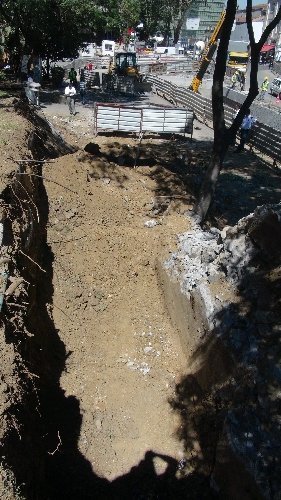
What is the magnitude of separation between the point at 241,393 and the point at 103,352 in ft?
11.3

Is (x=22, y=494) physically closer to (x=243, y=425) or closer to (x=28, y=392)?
(x=28, y=392)

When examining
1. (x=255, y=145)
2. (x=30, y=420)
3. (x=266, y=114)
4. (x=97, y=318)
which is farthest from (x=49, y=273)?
(x=266, y=114)

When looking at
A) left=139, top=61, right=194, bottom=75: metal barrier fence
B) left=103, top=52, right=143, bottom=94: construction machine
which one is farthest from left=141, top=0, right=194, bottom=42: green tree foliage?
left=103, top=52, right=143, bottom=94: construction machine

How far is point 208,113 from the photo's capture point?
24.0 meters

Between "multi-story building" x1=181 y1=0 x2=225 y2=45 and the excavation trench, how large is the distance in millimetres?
81045

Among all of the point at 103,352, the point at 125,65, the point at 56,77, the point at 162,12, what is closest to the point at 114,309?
the point at 103,352

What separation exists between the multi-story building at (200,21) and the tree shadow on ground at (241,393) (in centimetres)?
8471

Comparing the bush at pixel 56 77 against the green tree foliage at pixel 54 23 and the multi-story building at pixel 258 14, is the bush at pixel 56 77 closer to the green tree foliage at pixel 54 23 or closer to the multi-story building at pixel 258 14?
the green tree foliage at pixel 54 23

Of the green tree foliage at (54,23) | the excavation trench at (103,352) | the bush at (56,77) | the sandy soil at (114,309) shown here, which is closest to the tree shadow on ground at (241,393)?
the excavation trench at (103,352)

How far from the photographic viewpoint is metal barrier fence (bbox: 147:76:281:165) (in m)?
18.6

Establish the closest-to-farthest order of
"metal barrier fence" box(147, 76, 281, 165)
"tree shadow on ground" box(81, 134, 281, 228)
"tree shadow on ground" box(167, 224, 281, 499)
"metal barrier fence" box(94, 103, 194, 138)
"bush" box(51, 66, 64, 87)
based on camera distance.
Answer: "tree shadow on ground" box(167, 224, 281, 499), "tree shadow on ground" box(81, 134, 281, 228), "metal barrier fence" box(94, 103, 194, 138), "metal barrier fence" box(147, 76, 281, 165), "bush" box(51, 66, 64, 87)

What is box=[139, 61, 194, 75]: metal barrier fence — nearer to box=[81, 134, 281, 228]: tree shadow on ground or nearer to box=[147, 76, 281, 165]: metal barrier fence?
box=[147, 76, 281, 165]: metal barrier fence

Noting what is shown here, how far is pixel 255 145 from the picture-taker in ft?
64.3

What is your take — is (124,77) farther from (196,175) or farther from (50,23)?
(196,175)
